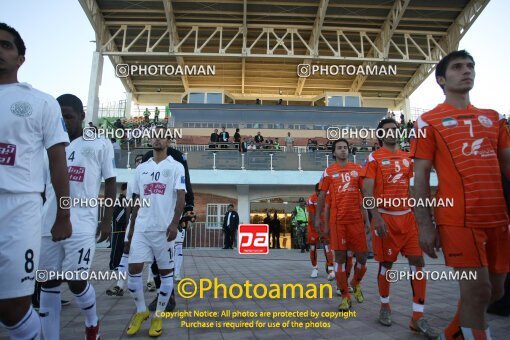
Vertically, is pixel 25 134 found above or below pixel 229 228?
above

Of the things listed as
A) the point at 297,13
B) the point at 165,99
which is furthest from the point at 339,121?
the point at 165,99

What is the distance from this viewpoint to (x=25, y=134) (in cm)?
225

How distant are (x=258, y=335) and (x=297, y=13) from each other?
25462 mm

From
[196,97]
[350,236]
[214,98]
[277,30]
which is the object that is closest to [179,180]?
[350,236]

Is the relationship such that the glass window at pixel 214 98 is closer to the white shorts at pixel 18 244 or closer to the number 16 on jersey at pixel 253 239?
the number 16 on jersey at pixel 253 239

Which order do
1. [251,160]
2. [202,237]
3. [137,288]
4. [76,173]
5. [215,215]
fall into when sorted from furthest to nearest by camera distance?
[215,215]
[251,160]
[202,237]
[137,288]
[76,173]

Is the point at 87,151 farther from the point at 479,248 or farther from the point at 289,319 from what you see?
the point at 479,248

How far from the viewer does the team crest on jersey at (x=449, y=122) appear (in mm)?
2697

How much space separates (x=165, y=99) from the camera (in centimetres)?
3538

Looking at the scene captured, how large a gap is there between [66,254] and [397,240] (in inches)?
141

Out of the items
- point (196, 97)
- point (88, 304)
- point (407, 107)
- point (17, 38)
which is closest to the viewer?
point (17, 38)

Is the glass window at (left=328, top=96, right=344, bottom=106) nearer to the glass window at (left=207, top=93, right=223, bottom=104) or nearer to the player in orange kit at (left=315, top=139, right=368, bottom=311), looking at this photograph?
the glass window at (left=207, top=93, right=223, bottom=104)

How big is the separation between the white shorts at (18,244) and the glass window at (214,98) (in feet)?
91.5

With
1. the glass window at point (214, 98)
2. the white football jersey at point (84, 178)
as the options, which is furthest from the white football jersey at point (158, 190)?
the glass window at point (214, 98)
